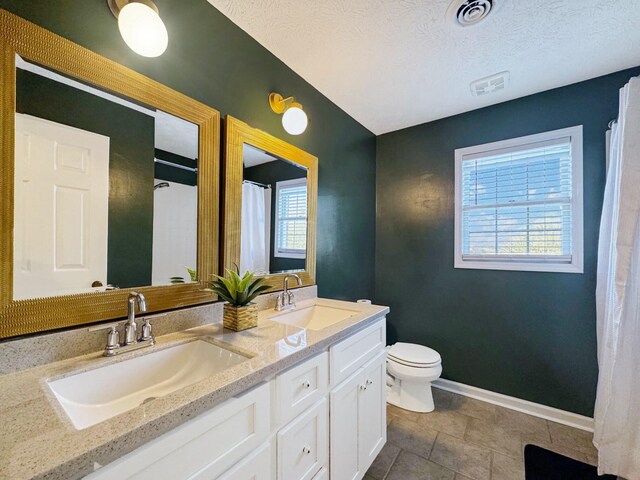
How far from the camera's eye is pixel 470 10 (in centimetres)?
133

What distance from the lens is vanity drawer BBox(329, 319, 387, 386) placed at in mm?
1154

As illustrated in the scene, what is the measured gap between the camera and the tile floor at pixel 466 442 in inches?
58.9

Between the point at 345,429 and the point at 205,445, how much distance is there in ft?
2.51

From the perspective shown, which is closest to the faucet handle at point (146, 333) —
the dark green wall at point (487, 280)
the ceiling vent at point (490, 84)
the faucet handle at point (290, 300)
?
the faucet handle at point (290, 300)

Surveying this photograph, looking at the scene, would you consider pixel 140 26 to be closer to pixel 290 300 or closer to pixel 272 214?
pixel 272 214

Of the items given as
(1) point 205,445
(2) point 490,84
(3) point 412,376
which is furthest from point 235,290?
(2) point 490,84

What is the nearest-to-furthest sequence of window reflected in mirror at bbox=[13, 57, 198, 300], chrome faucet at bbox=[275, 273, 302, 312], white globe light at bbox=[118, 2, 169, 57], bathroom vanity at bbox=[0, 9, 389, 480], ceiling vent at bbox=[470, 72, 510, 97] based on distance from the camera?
bathroom vanity at bbox=[0, 9, 389, 480], window reflected in mirror at bbox=[13, 57, 198, 300], white globe light at bbox=[118, 2, 169, 57], chrome faucet at bbox=[275, 273, 302, 312], ceiling vent at bbox=[470, 72, 510, 97]

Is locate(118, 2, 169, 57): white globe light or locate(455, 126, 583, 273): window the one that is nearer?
locate(118, 2, 169, 57): white globe light

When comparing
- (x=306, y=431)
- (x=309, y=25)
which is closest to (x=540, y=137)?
(x=309, y=25)

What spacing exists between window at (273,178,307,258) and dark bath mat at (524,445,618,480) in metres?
1.79

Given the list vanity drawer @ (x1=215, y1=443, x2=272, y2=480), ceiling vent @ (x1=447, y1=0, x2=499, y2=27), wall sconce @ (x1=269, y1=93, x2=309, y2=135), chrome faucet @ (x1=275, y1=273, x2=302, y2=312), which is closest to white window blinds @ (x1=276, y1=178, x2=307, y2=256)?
chrome faucet @ (x1=275, y1=273, x2=302, y2=312)

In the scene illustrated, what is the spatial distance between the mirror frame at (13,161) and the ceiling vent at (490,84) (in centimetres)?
184

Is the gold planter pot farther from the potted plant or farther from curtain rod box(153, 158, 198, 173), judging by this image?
curtain rod box(153, 158, 198, 173)

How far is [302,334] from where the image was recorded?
43.6 inches
